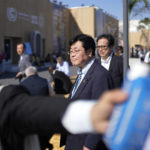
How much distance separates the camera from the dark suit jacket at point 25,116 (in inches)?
44.3

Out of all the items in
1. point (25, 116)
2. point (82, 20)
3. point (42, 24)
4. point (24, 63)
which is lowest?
point (24, 63)

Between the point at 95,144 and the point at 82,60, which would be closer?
the point at 95,144

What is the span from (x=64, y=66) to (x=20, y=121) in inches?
350

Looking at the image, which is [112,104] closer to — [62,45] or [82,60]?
[82,60]

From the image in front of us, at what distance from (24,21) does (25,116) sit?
28035 millimetres

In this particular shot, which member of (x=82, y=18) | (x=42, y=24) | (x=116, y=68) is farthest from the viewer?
(x=82, y=18)

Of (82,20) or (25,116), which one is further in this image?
(82,20)

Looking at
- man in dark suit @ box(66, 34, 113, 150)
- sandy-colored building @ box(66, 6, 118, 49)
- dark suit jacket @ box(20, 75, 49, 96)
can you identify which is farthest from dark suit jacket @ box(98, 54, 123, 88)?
sandy-colored building @ box(66, 6, 118, 49)

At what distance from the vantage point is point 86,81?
2.66 meters

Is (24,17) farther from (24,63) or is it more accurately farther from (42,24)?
(24,63)

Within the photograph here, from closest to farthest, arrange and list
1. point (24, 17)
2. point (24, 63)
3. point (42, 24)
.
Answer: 1. point (24, 63)
2. point (24, 17)
3. point (42, 24)

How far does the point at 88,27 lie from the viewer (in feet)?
143

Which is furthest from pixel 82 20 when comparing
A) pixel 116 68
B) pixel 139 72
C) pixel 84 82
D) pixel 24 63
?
pixel 139 72

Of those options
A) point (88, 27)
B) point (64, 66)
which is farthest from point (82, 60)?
point (88, 27)
